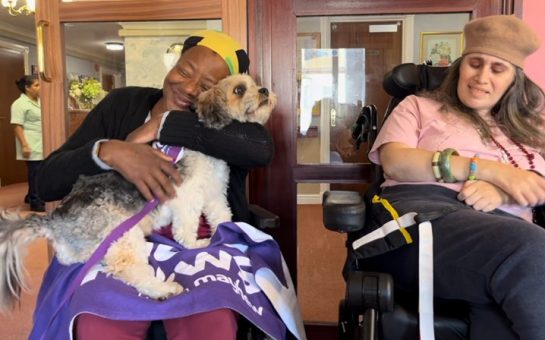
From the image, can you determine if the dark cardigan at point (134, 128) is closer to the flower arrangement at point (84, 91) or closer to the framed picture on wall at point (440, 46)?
the flower arrangement at point (84, 91)

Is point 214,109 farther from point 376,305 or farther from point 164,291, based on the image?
point 376,305

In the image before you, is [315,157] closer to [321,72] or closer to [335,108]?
[335,108]

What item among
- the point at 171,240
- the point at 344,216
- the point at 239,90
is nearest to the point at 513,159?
the point at 344,216

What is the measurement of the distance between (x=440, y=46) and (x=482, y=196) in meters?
1.02

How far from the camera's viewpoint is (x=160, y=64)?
2.19m

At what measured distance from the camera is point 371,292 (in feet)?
3.49

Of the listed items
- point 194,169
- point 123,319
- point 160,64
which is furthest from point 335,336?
point 160,64

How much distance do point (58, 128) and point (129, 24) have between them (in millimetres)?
581

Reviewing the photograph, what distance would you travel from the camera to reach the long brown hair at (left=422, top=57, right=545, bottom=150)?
1.55 metres

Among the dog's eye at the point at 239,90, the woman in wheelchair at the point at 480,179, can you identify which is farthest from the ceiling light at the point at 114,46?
Answer: the woman in wheelchair at the point at 480,179

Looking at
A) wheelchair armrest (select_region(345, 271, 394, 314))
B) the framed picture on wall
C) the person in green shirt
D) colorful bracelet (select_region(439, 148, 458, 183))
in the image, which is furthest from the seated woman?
the person in green shirt

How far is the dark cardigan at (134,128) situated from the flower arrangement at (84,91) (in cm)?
52

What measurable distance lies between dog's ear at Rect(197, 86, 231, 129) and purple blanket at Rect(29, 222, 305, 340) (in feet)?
1.07

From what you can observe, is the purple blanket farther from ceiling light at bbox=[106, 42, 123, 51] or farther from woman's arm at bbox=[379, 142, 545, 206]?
ceiling light at bbox=[106, 42, 123, 51]
